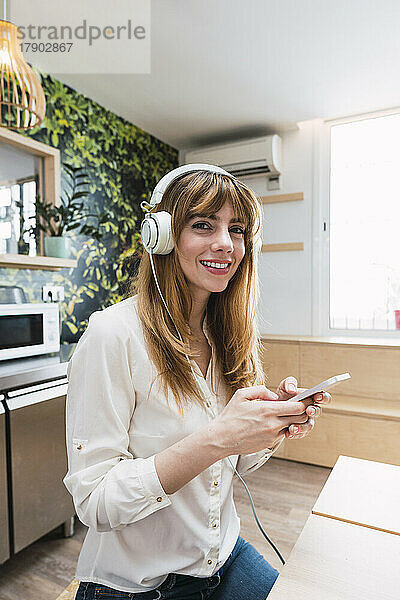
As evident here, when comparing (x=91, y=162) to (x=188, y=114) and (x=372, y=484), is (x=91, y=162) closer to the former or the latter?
(x=188, y=114)

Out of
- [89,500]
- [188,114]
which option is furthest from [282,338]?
[89,500]

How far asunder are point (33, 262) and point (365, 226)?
102 inches

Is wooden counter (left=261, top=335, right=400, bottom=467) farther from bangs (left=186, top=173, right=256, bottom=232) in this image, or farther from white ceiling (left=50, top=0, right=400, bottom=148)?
bangs (left=186, top=173, right=256, bottom=232)

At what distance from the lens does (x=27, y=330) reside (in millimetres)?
2150

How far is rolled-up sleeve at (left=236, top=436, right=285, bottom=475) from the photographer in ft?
3.76

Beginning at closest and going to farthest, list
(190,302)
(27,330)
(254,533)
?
(190,302) < (27,330) < (254,533)

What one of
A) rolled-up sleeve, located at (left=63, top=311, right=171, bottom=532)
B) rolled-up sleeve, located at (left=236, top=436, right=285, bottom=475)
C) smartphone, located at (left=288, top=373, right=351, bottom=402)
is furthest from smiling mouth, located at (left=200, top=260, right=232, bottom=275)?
rolled-up sleeve, located at (left=236, top=436, right=285, bottom=475)

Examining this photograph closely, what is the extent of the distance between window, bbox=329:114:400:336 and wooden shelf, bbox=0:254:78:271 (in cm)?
221

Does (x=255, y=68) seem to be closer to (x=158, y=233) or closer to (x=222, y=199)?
(x=222, y=199)

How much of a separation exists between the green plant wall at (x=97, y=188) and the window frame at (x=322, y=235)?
1.44 meters

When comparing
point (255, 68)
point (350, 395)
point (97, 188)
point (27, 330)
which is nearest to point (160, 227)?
point (27, 330)

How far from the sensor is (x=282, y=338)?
11.0 feet

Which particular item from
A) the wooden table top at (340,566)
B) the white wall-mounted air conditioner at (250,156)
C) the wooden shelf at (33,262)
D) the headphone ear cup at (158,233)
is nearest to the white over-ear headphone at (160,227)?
the headphone ear cup at (158,233)

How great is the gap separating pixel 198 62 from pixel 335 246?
6.00ft
